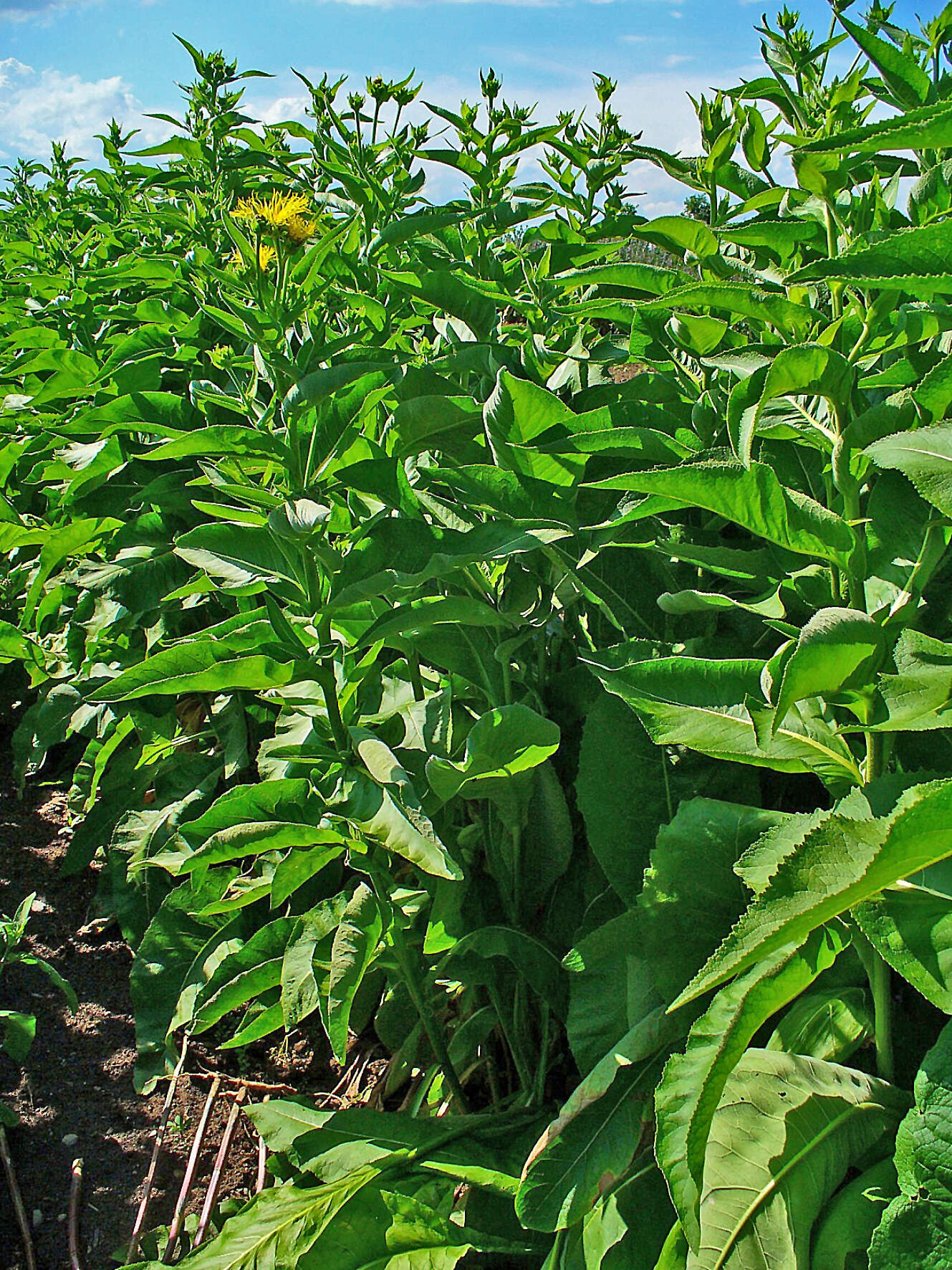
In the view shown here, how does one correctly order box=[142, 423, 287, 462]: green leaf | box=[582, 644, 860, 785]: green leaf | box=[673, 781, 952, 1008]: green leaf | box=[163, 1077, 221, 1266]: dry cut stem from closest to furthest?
box=[673, 781, 952, 1008]: green leaf, box=[582, 644, 860, 785]: green leaf, box=[142, 423, 287, 462]: green leaf, box=[163, 1077, 221, 1266]: dry cut stem

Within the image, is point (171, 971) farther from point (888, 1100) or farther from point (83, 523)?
point (888, 1100)

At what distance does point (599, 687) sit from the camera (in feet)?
6.01

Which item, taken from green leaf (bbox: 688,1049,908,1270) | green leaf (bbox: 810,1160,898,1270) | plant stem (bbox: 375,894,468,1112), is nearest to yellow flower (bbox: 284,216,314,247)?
plant stem (bbox: 375,894,468,1112)

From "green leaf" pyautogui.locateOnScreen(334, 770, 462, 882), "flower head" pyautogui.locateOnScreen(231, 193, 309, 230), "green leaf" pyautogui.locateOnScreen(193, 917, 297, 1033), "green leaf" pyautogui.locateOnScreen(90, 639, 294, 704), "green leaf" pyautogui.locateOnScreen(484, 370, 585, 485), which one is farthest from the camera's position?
"flower head" pyautogui.locateOnScreen(231, 193, 309, 230)

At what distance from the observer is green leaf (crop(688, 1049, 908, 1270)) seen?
1.28 meters

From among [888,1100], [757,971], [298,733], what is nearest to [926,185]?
[757,971]

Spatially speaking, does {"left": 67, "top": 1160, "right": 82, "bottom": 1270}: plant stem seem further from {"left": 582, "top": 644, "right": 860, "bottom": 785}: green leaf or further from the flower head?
the flower head

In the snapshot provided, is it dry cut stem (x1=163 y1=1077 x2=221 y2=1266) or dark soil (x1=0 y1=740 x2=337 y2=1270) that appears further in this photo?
dark soil (x1=0 y1=740 x2=337 y2=1270)

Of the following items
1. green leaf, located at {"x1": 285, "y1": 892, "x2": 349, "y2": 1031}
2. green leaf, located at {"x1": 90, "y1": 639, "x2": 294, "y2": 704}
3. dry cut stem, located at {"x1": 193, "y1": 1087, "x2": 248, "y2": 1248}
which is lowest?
dry cut stem, located at {"x1": 193, "y1": 1087, "x2": 248, "y2": 1248}

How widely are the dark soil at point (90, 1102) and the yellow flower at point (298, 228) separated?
6.50ft

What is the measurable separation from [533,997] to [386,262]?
1.56 metres

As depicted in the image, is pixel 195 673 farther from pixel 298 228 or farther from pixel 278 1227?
pixel 298 228

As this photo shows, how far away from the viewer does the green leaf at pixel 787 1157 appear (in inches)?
50.4

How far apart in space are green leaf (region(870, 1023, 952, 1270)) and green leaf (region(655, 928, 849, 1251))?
164mm
